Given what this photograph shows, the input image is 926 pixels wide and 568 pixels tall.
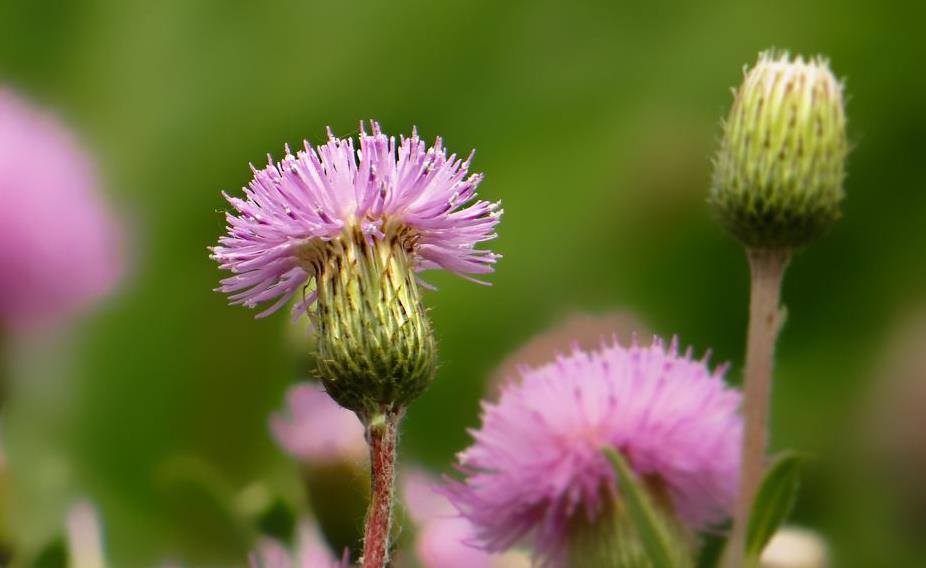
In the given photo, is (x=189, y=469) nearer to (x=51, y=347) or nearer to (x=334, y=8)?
(x=51, y=347)

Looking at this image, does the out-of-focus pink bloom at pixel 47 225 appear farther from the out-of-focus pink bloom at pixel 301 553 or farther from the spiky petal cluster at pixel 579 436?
the spiky petal cluster at pixel 579 436

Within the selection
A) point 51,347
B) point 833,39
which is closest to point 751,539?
point 51,347

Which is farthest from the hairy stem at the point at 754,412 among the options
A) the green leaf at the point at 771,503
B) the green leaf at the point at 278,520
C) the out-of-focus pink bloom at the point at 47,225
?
the out-of-focus pink bloom at the point at 47,225

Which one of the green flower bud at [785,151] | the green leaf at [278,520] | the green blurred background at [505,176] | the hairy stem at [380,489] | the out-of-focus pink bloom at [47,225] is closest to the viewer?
the hairy stem at [380,489]

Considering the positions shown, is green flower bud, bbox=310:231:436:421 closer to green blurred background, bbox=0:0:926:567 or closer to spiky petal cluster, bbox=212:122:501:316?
spiky petal cluster, bbox=212:122:501:316

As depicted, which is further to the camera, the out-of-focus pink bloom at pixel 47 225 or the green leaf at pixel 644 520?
the out-of-focus pink bloom at pixel 47 225

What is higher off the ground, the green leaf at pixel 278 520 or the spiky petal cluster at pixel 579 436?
the spiky petal cluster at pixel 579 436

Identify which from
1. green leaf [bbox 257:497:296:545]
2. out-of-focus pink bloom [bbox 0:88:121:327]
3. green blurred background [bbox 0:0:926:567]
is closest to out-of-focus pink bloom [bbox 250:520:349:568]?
green leaf [bbox 257:497:296:545]
